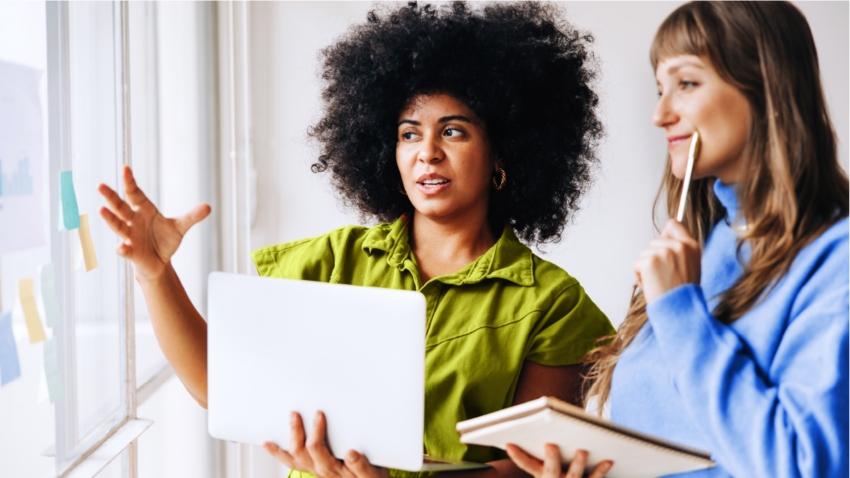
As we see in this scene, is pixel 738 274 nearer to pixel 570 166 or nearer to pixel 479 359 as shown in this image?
pixel 479 359

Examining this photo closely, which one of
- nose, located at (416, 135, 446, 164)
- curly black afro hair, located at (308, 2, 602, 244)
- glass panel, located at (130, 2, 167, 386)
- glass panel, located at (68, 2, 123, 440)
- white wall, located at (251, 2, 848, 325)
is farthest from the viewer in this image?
white wall, located at (251, 2, 848, 325)

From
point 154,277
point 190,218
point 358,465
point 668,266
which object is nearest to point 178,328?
point 154,277

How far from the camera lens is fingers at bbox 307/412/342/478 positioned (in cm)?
96

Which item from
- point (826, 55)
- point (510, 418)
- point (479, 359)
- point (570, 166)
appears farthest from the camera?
point (826, 55)

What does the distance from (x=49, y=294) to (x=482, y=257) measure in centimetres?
81

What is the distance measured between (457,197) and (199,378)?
0.58m

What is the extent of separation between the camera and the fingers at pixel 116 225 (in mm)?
1025

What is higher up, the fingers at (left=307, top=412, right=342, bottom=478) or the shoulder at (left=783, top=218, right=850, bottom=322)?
the shoulder at (left=783, top=218, right=850, bottom=322)

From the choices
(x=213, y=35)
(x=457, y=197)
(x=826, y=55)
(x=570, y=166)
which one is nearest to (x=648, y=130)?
(x=826, y=55)

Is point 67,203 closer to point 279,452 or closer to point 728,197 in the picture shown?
point 279,452

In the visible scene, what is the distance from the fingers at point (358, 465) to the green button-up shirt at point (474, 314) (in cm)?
19

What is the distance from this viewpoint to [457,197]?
119 cm

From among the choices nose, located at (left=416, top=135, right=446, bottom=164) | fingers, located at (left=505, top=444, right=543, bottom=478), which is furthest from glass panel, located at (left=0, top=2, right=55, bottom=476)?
fingers, located at (left=505, top=444, right=543, bottom=478)

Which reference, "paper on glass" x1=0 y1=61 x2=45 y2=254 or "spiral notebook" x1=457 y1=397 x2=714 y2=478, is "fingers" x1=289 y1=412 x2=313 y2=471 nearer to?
"spiral notebook" x1=457 y1=397 x2=714 y2=478
